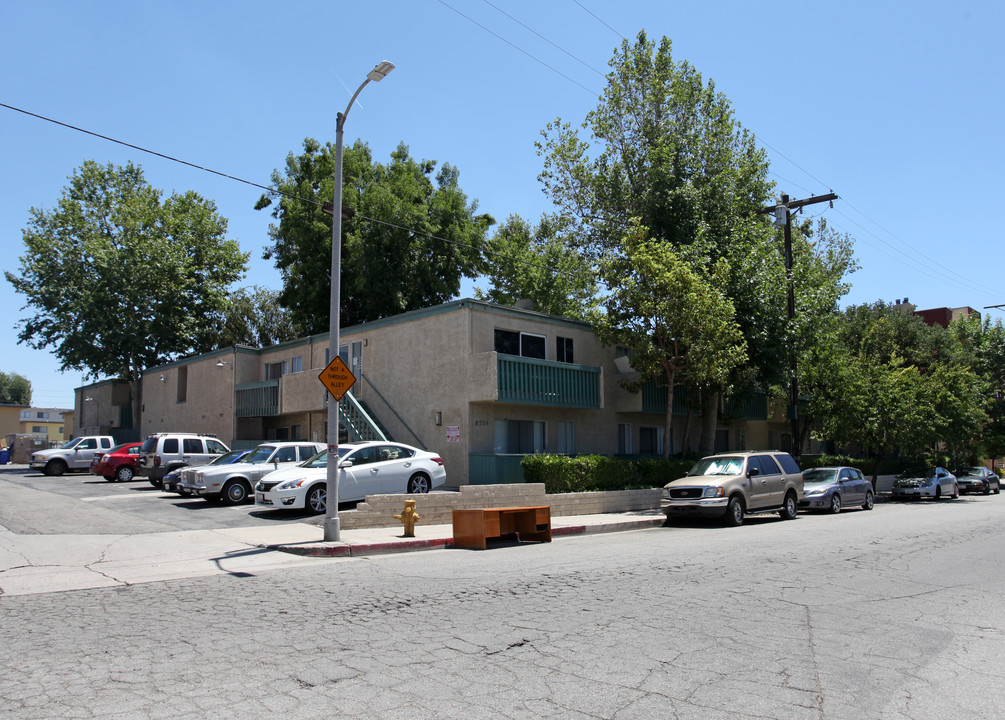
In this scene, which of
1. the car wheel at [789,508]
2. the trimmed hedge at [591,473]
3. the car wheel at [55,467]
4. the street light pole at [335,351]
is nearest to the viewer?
the street light pole at [335,351]

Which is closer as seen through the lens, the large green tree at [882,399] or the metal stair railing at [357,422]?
the metal stair railing at [357,422]

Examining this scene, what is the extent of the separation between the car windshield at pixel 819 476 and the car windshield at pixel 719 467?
243 inches

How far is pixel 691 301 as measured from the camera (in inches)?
815

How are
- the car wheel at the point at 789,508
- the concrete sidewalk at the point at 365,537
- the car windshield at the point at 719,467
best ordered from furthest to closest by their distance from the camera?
the car wheel at the point at 789,508 < the car windshield at the point at 719,467 < the concrete sidewalk at the point at 365,537

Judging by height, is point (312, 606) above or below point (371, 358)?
below

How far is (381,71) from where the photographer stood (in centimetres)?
1284

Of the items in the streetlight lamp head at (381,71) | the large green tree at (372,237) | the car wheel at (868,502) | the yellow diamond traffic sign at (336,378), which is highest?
the large green tree at (372,237)

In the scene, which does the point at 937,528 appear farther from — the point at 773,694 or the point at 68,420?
the point at 68,420

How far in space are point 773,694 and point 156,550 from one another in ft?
34.6

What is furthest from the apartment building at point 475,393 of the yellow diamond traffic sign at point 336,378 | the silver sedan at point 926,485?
the silver sedan at point 926,485

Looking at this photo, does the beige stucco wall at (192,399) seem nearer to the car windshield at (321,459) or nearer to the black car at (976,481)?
the car windshield at (321,459)

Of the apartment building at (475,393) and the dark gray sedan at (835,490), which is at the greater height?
the apartment building at (475,393)

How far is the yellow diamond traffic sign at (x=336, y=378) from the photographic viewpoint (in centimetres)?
1321

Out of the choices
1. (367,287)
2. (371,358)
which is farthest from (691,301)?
(367,287)
